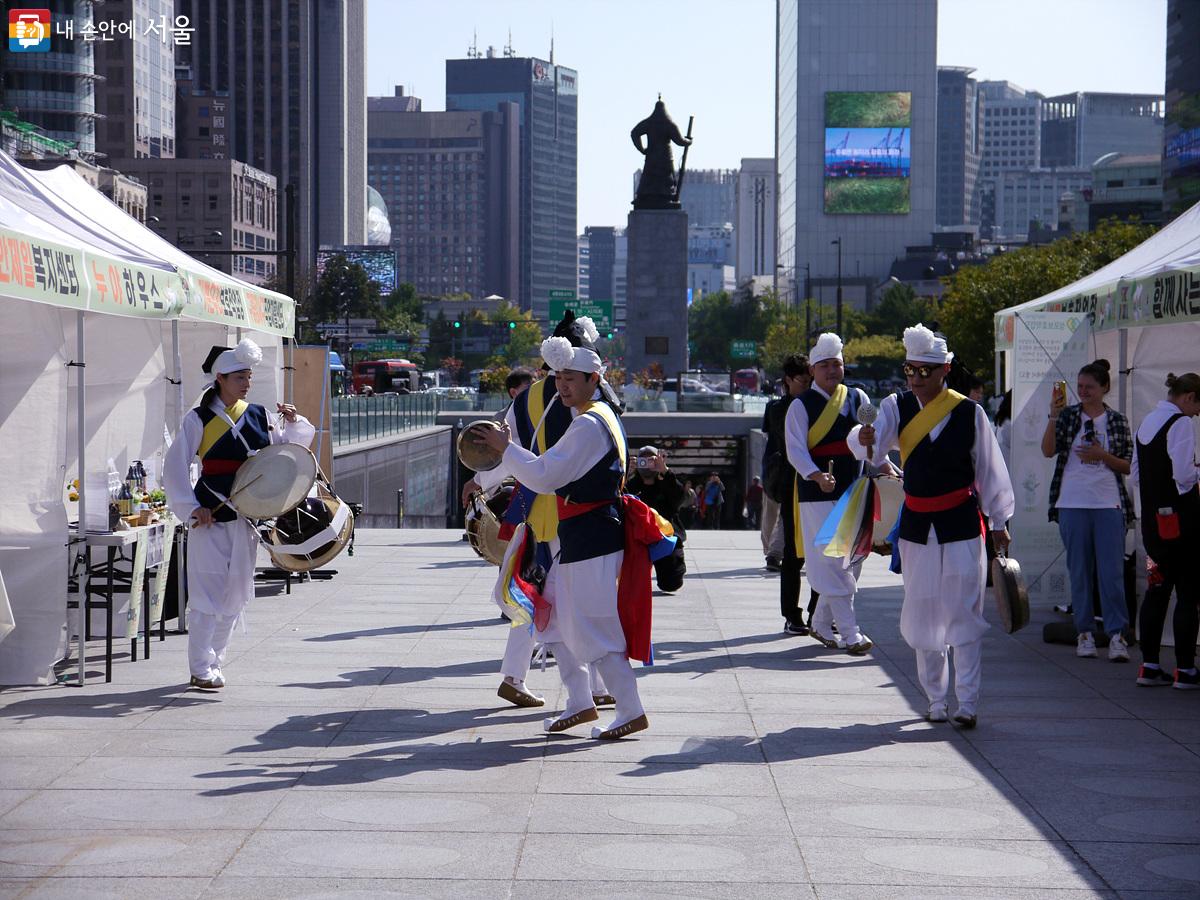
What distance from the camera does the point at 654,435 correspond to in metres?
42.8

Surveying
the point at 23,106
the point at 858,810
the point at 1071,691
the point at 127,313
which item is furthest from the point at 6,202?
the point at 23,106

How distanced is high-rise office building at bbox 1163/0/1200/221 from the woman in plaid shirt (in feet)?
301

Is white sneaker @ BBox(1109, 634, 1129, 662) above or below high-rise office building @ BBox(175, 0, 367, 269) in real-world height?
below

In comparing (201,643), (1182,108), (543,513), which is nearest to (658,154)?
(201,643)

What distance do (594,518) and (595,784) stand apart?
128 cm

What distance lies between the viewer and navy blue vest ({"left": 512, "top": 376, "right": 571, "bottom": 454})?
7863mm

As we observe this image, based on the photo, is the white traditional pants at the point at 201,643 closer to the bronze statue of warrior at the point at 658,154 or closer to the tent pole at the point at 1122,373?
the tent pole at the point at 1122,373

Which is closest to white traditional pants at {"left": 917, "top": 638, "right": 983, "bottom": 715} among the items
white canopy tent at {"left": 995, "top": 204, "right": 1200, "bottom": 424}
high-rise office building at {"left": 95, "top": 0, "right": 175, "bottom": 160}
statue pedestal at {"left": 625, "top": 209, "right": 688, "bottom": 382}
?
white canopy tent at {"left": 995, "top": 204, "right": 1200, "bottom": 424}

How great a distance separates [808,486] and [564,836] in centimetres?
502

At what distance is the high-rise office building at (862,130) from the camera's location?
146 m

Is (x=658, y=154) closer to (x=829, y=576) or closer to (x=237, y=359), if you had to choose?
(x=829, y=576)

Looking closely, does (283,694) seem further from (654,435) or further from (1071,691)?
(654,435)

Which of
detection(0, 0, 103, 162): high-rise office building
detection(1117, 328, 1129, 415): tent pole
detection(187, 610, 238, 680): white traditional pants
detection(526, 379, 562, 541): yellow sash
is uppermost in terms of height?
detection(0, 0, 103, 162): high-rise office building

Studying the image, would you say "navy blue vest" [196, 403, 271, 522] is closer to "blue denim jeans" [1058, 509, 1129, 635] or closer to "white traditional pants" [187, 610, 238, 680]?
"white traditional pants" [187, 610, 238, 680]
